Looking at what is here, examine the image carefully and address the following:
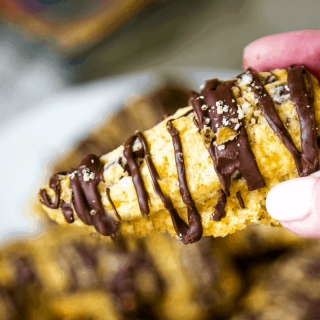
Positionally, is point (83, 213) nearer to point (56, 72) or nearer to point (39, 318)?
point (39, 318)

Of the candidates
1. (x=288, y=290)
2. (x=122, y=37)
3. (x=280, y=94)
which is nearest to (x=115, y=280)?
(x=288, y=290)

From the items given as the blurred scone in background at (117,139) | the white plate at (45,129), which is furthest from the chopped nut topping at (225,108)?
the white plate at (45,129)

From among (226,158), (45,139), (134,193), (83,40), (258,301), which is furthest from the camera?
(83,40)

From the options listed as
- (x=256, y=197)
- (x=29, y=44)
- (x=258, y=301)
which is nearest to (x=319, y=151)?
(x=256, y=197)

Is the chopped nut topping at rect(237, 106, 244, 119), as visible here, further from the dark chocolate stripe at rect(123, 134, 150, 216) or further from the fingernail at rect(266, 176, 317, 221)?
the dark chocolate stripe at rect(123, 134, 150, 216)

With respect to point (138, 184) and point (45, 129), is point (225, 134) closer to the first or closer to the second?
point (138, 184)

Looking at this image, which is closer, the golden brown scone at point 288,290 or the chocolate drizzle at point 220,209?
the chocolate drizzle at point 220,209

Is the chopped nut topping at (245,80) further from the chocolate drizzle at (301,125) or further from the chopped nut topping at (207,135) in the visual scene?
the chopped nut topping at (207,135)
